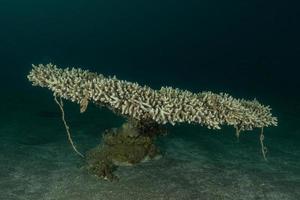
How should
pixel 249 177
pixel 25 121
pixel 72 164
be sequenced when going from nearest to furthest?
pixel 249 177
pixel 72 164
pixel 25 121

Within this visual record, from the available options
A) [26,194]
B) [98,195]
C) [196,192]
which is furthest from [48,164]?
[196,192]

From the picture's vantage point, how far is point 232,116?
921 centimetres

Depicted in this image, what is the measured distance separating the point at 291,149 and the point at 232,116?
5.93 m

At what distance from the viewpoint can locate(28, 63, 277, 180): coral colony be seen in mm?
8758

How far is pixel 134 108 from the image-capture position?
8797 mm

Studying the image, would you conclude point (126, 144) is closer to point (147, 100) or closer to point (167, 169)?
point (167, 169)

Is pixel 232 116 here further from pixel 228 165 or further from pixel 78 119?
pixel 78 119

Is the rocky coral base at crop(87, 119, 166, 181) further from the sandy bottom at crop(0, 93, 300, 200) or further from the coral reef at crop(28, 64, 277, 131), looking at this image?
the coral reef at crop(28, 64, 277, 131)

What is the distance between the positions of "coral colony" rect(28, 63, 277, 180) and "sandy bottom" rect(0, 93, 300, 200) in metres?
0.49

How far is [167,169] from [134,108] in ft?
8.20

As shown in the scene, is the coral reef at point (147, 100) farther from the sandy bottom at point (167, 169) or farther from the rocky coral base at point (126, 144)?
the sandy bottom at point (167, 169)

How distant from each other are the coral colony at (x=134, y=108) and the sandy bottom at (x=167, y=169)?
0.49m

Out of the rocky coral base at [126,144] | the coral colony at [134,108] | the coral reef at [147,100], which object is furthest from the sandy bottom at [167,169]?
the coral reef at [147,100]

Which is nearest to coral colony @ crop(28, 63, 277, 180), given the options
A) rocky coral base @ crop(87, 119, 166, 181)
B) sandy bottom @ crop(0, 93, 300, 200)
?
rocky coral base @ crop(87, 119, 166, 181)
